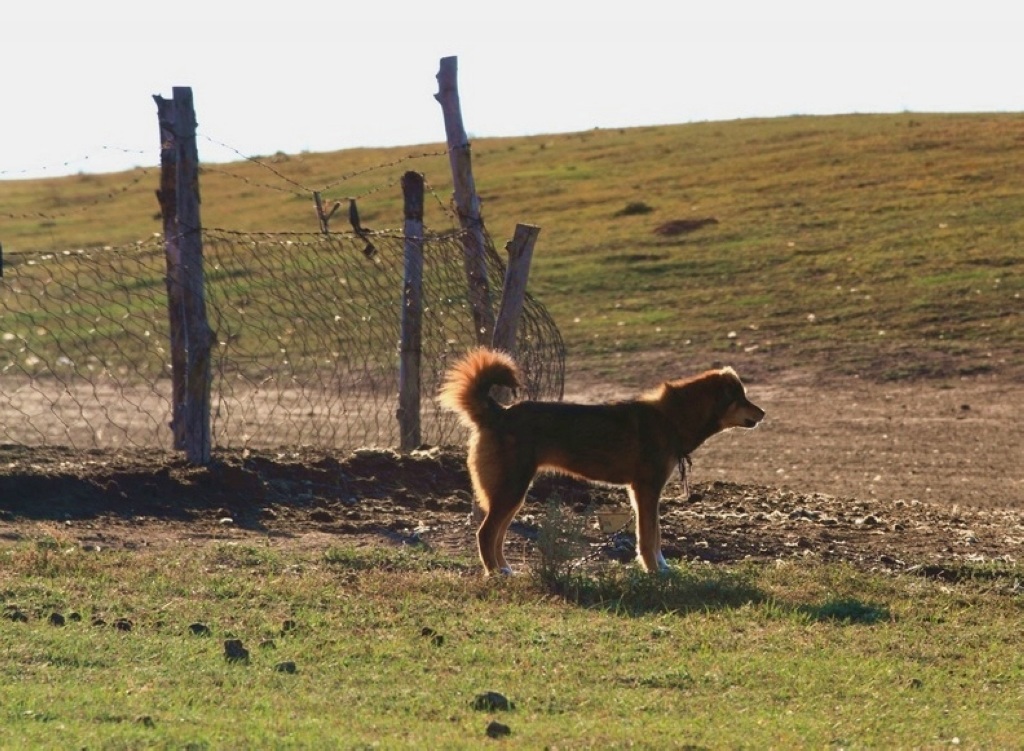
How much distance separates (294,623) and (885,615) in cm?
301

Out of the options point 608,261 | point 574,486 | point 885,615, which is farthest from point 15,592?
point 608,261

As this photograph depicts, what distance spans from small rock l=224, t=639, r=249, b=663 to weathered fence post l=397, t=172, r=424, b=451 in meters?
6.15

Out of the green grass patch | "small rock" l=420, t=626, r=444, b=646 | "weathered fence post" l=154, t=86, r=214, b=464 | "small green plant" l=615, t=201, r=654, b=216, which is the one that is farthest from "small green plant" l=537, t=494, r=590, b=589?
"small green plant" l=615, t=201, r=654, b=216

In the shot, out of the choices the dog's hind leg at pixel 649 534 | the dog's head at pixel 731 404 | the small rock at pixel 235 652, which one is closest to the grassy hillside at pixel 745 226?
the dog's head at pixel 731 404

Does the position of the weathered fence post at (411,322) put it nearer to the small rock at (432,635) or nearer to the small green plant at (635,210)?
the small rock at (432,635)

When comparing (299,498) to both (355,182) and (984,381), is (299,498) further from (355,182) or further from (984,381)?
(355,182)

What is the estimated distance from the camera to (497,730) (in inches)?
235

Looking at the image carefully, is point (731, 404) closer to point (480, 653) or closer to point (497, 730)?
point (480, 653)

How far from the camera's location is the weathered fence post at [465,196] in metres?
12.1

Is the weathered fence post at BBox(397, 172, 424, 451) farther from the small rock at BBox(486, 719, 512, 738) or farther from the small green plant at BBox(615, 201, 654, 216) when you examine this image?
the small green plant at BBox(615, 201, 654, 216)

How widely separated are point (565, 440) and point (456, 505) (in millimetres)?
2287

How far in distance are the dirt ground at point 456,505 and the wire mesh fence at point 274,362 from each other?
0.74 metres

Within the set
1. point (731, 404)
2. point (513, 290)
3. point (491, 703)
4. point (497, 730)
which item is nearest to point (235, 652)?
point (491, 703)

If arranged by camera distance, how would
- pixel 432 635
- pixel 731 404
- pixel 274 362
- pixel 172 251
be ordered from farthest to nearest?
pixel 274 362 → pixel 172 251 → pixel 731 404 → pixel 432 635
